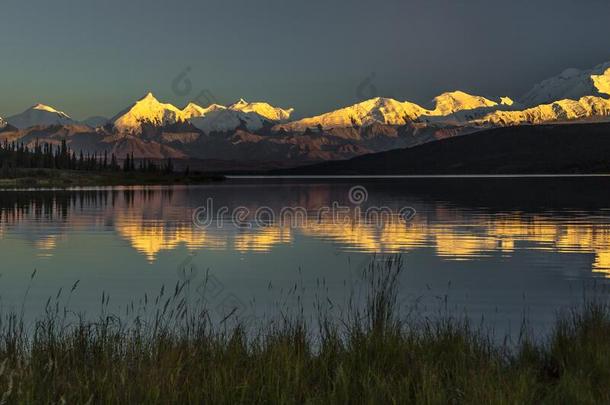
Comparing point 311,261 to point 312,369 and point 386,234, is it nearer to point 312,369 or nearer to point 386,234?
point 386,234

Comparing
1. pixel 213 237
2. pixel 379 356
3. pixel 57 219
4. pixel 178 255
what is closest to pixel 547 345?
pixel 379 356

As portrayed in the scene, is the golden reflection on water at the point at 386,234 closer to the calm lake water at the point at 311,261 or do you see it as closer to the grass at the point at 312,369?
the calm lake water at the point at 311,261

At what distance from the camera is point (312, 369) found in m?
13.0

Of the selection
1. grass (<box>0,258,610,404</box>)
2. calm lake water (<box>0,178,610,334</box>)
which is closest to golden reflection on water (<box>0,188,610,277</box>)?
calm lake water (<box>0,178,610,334</box>)

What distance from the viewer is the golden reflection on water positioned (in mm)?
42250

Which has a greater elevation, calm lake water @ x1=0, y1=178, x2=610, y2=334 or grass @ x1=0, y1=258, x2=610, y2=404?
grass @ x1=0, y1=258, x2=610, y2=404

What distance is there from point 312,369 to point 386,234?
3874cm

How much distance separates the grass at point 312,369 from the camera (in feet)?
36.3

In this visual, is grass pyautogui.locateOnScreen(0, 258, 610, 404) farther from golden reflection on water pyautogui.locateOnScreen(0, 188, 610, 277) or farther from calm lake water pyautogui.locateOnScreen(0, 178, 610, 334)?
golden reflection on water pyautogui.locateOnScreen(0, 188, 610, 277)

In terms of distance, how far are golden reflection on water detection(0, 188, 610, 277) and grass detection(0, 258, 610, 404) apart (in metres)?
18.2

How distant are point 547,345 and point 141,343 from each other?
28.1ft

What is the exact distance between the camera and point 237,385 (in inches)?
459

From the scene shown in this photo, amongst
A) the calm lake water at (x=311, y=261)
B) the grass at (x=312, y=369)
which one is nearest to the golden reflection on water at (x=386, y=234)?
the calm lake water at (x=311, y=261)

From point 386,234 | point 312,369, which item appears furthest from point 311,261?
point 312,369
